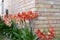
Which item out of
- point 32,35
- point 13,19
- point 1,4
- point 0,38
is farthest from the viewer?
point 1,4

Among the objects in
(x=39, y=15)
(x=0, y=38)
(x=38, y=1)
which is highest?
(x=38, y=1)

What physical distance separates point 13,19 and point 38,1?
1382 mm

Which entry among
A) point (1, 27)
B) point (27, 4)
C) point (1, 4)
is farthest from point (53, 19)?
point (1, 4)

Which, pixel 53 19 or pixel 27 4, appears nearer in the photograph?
pixel 53 19

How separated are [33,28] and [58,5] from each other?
87 centimetres

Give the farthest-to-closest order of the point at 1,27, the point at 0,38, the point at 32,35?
the point at 1,27 < the point at 0,38 < the point at 32,35

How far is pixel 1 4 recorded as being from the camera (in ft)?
38.0

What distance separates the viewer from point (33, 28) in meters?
5.16

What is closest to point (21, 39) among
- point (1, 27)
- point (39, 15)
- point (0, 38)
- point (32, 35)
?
point (32, 35)

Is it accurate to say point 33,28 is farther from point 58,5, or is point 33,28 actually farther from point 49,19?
point 58,5

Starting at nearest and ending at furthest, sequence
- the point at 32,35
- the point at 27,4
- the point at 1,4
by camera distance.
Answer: the point at 32,35 → the point at 27,4 → the point at 1,4

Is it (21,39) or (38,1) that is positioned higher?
(38,1)

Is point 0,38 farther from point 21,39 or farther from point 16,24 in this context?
point 21,39

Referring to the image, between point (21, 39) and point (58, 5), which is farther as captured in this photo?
point (58, 5)
